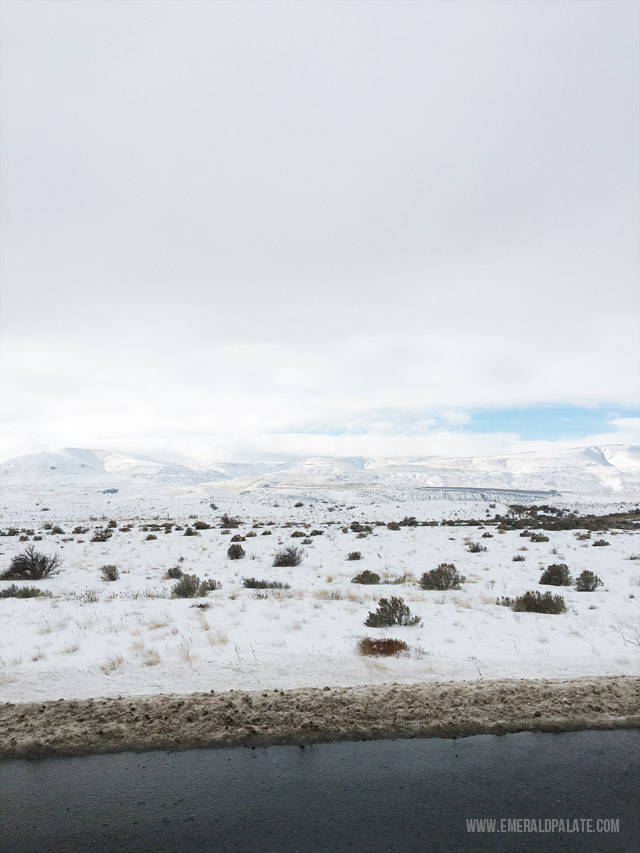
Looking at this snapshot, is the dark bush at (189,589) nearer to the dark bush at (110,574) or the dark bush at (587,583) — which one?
the dark bush at (110,574)

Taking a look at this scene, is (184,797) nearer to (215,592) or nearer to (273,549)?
(215,592)

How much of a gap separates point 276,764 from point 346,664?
2871mm

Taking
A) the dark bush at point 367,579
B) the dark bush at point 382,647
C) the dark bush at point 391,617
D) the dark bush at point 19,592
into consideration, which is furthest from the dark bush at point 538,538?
the dark bush at point 19,592

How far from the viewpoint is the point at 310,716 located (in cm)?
514

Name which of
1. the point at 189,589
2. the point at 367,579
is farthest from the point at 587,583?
the point at 189,589

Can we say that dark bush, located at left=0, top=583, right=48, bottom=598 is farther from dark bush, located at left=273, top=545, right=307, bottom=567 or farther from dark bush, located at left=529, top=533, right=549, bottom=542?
dark bush, located at left=529, top=533, right=549, bottom=542

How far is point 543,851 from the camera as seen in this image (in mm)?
3193

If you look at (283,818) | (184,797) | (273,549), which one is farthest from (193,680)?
(273,549)

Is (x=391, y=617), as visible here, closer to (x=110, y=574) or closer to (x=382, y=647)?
(x=382, y=647)

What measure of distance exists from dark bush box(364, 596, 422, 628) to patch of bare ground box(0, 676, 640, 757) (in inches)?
118

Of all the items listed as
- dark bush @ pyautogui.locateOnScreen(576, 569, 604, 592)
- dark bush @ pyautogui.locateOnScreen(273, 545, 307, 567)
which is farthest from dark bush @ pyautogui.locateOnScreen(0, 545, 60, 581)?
dark bush @ pyautogui.locateOnScreen(576, 569, 604, 592)

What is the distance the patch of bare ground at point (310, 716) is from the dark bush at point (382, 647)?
1.39m

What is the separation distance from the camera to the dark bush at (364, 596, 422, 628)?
9.02m

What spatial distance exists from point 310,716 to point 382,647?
2.71m
